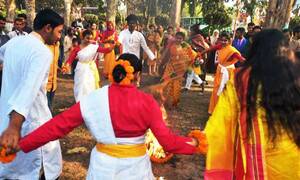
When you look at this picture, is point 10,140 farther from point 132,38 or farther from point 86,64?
point 132,38

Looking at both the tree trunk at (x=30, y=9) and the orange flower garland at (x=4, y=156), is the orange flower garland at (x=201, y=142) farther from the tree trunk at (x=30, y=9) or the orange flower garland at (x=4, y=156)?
the tree trunk at (x=30, y=9)

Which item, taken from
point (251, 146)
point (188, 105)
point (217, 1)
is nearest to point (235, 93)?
point (251, 146)

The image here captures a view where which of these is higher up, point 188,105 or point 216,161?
point 216,161

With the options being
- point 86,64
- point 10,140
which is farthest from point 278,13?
point 10,140

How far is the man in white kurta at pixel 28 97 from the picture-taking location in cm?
317

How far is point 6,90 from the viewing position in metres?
3.51

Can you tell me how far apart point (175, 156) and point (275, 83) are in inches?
151

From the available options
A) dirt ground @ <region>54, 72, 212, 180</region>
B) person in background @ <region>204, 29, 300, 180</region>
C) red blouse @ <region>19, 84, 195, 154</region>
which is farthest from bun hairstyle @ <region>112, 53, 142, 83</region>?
dirt ground @ <region>54, 72, 212, 180</region>

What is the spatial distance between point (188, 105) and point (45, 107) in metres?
6.61

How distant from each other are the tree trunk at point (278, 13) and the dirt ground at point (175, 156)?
2766 millimetres

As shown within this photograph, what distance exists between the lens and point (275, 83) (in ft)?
7.63

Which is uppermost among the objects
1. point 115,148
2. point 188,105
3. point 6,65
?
point 6,65

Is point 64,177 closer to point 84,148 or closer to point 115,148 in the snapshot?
point 84,148

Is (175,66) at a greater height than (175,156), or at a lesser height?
greater
